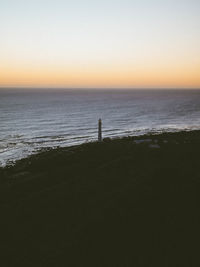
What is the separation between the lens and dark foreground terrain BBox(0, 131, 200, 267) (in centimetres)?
525

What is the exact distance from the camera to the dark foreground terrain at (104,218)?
525 centimetres

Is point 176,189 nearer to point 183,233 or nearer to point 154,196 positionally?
point 154,196

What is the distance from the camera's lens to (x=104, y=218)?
6629 millimetres

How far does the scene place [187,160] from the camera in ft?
41.0

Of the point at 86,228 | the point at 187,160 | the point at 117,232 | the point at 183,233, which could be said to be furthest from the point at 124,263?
the point at 187,160

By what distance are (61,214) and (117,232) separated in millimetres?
2225

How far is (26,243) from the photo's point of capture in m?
5.73

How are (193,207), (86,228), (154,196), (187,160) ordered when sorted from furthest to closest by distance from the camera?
(187,160), (154,196), (193,207), (86,228)

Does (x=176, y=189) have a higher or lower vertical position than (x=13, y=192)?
higher

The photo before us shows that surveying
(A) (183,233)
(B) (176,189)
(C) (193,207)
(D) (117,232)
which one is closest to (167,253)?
(A) (183,233)

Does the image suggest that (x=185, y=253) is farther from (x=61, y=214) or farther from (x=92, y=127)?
(x=92, y=127)

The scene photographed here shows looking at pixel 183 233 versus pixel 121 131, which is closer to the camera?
pixel 183 233

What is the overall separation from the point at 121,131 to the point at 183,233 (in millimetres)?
24395

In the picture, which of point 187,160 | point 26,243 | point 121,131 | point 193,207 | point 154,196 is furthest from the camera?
point 121,131
